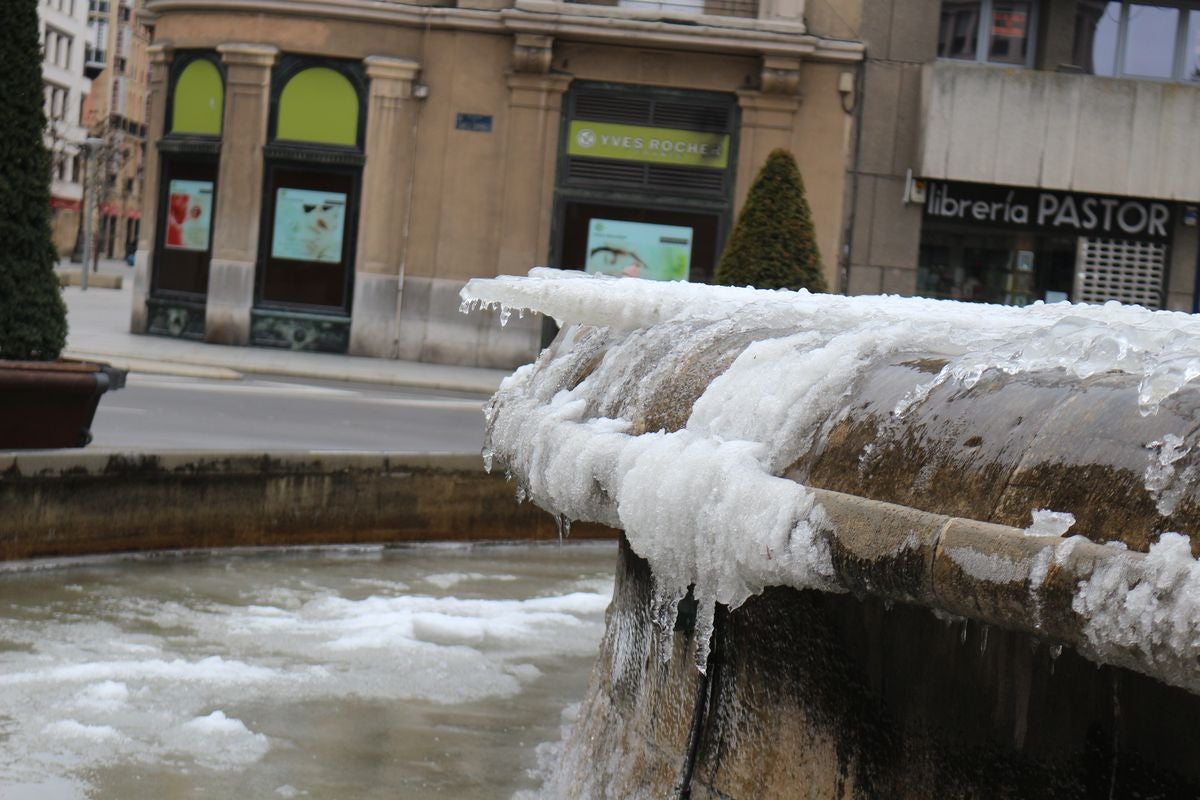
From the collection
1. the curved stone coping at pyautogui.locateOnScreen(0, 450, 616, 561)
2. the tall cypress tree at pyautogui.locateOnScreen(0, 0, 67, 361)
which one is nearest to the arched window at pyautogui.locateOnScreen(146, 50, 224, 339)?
the tall cypress tree at pyautogui.locateOnScreen(0, 0, 67, 361)

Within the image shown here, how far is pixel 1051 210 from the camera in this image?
2352 centimetres

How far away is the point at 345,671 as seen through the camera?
5703mm

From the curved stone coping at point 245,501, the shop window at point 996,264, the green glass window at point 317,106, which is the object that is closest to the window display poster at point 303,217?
the green glass window at point 317,106

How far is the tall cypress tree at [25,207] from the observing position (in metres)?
8.28

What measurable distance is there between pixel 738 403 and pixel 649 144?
20324 mm

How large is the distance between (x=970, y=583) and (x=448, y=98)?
21.6 m

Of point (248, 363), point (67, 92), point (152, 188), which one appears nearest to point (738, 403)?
point (248, 363)

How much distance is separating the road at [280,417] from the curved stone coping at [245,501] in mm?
1820

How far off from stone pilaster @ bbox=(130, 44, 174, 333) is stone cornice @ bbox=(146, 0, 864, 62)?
177 cm

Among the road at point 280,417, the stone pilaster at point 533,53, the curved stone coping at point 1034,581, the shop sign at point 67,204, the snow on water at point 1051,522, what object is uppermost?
the stone pilaster at point 533,53

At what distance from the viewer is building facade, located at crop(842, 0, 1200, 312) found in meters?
22.9

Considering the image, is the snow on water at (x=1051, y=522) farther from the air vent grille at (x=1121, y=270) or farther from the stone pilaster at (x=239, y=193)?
the air vent grille at (x=1121, y=270)

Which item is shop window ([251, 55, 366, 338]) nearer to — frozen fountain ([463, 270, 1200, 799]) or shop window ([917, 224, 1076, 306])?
shop window ([917, 224, 1076, 306])

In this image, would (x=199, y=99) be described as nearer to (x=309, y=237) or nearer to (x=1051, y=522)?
(x=309, y=237)
